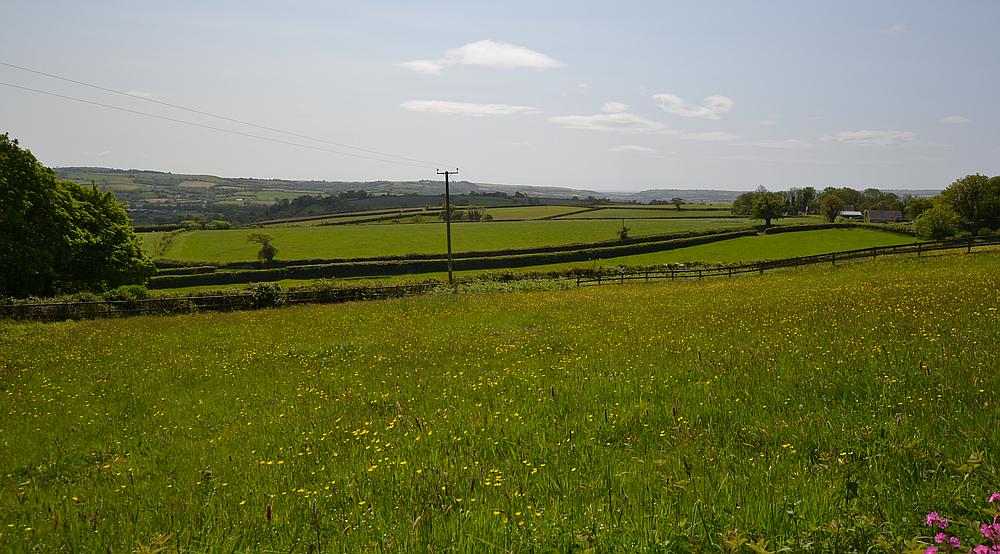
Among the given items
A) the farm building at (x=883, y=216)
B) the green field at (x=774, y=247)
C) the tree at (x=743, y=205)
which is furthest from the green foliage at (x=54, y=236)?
the farm building at (x=883, y=216)

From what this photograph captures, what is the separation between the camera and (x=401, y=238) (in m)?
113

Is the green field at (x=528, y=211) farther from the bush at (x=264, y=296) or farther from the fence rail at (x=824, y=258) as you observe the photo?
the bush at (x=264, y=296)

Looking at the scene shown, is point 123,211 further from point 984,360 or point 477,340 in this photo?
point 984,360

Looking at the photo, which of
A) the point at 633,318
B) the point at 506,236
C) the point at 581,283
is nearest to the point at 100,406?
the point at 633,318

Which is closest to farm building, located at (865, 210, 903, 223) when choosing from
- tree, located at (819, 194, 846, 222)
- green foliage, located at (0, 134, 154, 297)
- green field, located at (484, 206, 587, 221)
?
tree, located at (819, 194, 846, 222)

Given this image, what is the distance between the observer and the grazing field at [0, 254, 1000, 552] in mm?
4648

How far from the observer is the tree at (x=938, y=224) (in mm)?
89938

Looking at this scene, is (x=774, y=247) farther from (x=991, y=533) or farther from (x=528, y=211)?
(x=991, y=533)

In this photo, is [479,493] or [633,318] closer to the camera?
[479,493]

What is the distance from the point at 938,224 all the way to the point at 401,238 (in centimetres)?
9771

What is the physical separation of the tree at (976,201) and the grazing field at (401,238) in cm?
3746

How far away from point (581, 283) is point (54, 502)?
4575 cm

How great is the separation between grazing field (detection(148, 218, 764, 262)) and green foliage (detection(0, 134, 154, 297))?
43.2 m

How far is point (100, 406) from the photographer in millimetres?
12406
